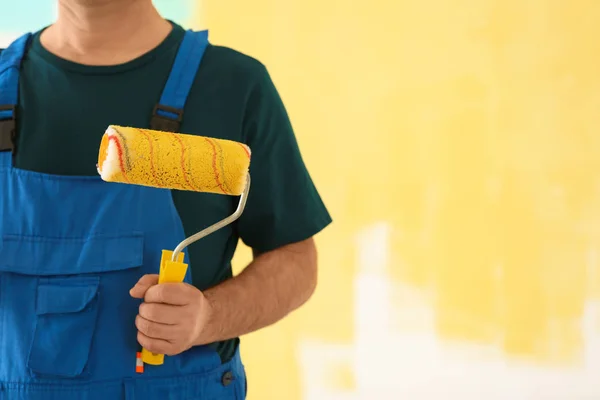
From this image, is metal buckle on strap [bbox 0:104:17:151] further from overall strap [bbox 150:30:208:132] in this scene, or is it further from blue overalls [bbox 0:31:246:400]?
overall strap [bbox 150:30:208:132]

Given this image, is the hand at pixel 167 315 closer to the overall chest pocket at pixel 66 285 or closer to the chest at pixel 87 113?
the overall chest pocket at pixel 66 285

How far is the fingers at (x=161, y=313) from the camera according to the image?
67cm

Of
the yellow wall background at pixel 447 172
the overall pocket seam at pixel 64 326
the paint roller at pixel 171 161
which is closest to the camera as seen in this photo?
the paint roller at pixel 171 161

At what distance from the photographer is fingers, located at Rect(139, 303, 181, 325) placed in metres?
0.67

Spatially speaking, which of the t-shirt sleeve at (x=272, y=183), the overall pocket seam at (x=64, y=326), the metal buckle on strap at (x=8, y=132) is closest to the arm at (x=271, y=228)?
the t-shirt sleeve at (x=272, y=183)

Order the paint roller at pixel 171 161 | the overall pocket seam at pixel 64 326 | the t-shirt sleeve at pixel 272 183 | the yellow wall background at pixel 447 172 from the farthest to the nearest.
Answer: the yellow wall background at pixel 447 172 → the t-shirt sleeve at pixel 272 183 → the overall pocket seam at pixel 64 326 → the paint roller at pixel 171 161

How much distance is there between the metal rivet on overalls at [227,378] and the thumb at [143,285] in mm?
140

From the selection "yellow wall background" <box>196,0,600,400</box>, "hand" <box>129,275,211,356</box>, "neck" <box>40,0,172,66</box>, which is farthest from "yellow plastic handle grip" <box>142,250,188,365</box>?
"yellow wall background" <box>196,0,600,400</box>

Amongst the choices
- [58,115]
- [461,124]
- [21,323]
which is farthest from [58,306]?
[461,124]

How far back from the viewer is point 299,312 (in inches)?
56.1

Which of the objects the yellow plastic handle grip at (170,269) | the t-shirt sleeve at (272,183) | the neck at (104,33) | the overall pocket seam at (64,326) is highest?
the neck at (104,33)

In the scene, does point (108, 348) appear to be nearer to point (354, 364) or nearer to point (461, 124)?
point (354, 364)

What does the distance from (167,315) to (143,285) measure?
0.12ft

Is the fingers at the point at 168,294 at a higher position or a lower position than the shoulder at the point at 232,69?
lower
